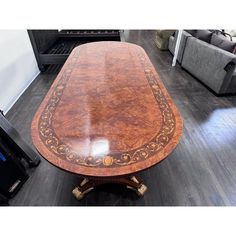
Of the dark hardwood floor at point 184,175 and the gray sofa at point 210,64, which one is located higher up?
the gray sofa at point 210,64

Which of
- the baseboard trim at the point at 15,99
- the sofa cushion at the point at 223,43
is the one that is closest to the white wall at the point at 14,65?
the baseboard trim at the point at 15,99

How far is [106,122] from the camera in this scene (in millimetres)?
1083

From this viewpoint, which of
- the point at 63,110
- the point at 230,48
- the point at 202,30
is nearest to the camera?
the point at 63,110

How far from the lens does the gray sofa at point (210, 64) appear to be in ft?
7.82

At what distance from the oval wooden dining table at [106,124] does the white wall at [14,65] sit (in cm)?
119

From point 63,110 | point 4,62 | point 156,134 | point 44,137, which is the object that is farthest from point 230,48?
point 4,62

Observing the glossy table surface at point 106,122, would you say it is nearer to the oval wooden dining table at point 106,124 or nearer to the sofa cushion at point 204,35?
the oval wooden dining table at point 106,124

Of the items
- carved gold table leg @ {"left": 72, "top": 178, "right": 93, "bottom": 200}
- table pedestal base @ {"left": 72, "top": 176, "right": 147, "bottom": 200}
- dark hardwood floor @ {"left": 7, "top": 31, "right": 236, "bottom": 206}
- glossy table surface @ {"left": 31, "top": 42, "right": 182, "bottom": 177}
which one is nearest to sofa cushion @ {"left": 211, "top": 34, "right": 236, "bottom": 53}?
dark hardwood floor @ {"left": 7, "top": 31, "right": 236, "bottom": 206}

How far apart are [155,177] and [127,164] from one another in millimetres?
823

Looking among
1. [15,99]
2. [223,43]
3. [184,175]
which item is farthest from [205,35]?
[15,99]

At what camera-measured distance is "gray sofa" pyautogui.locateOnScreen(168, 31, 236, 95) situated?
238 cm

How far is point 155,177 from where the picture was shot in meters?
1.56

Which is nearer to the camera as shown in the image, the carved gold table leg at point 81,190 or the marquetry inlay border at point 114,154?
the marquetry inlay border at point 114,154
